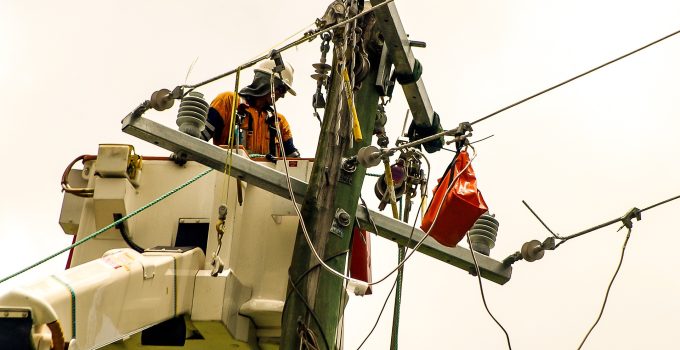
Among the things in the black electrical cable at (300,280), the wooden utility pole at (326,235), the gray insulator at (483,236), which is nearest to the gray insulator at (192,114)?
the wooden utility pole at (326,235)

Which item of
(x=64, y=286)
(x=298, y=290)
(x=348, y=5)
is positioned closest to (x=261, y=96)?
(x=348, y=5)

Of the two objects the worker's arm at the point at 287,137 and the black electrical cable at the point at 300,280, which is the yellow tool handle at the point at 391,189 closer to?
the black electrical cable at the point at 300,280

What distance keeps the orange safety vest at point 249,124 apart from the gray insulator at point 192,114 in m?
1.80

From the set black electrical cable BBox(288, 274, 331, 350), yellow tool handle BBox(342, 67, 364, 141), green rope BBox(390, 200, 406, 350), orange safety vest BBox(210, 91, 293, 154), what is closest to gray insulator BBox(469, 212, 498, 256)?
green rope BBox(390, 200, 406, 350)

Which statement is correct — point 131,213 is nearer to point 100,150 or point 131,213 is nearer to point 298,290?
point 100,150

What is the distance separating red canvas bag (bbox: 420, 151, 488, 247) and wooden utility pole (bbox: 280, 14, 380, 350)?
1.91ft

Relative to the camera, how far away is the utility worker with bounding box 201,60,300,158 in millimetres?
9898

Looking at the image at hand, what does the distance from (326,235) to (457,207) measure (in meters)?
0.90

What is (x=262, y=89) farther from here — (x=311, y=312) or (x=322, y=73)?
(x=311, y=312)

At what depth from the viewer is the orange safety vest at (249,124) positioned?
32.7 feet

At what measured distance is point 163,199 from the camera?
8.45 m

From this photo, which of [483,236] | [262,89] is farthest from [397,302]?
[262,89]

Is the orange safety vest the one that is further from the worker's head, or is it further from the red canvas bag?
the red canvas bag

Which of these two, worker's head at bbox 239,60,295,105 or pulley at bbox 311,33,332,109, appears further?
worker's head at bbox 239,60,295,105
